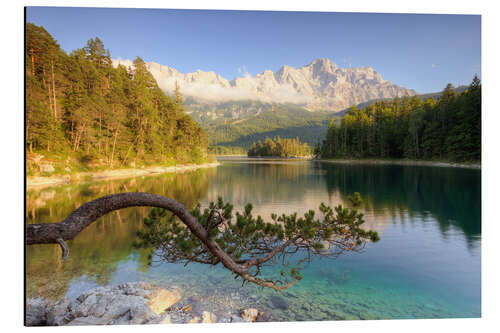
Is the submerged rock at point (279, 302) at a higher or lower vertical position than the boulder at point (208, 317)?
lower

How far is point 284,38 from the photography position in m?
5.97

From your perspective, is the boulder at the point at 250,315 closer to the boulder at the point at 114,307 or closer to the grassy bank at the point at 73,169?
the boulder at the point at 114,307

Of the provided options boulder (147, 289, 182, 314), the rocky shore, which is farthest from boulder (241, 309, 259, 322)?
boulder (147, 289, 182, 314)

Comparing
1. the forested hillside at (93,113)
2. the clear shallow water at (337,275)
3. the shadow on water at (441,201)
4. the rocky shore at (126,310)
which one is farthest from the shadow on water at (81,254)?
the shadow on water at (441,201)

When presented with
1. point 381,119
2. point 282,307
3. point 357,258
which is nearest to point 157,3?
point 282,307

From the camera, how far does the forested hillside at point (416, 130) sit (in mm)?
23047

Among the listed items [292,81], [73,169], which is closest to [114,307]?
[73,169]

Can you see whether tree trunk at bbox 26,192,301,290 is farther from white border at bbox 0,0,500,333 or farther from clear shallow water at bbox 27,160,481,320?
clear shallow water at bbox 27,160,481,320

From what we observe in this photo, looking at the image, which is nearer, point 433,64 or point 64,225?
point 64,225

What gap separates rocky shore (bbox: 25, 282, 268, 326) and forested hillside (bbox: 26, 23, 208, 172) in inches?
326

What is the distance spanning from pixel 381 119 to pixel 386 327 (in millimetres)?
49415
